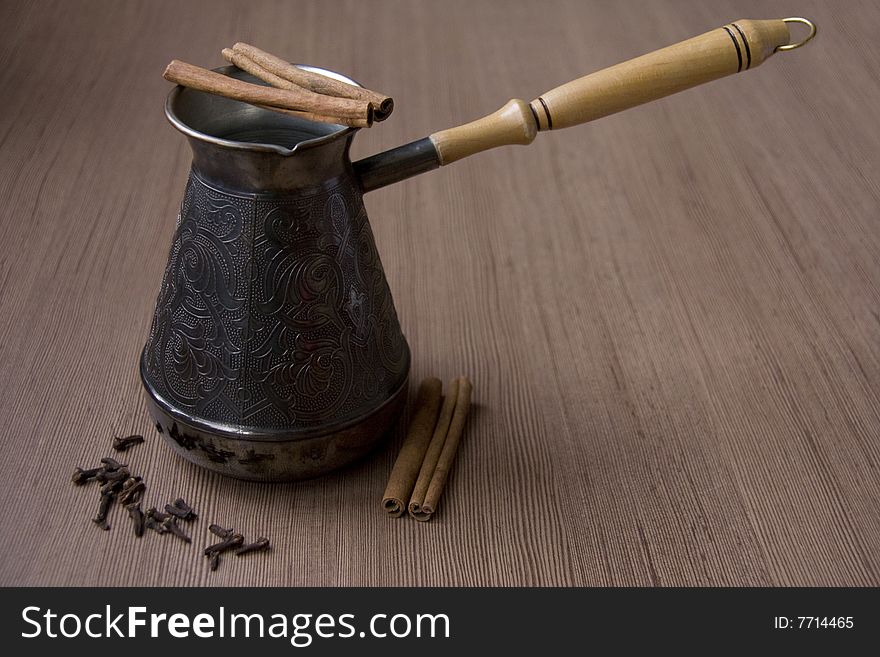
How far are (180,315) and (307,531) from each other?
0.30 m

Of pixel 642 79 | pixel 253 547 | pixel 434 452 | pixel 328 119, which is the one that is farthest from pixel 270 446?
pixel 642 79

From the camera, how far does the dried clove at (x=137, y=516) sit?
1.26m

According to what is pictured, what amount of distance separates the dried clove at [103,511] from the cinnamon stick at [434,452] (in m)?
0.37

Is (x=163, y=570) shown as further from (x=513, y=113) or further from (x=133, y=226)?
(x=133, y=226)

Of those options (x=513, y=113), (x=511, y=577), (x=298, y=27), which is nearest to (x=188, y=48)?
(x=298, y=27)

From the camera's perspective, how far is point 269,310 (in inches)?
46.4

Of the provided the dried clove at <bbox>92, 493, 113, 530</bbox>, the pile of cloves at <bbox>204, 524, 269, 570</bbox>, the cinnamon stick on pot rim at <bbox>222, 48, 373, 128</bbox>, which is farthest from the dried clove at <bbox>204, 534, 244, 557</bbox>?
the cinnamon stick on pot rim at <bbox>222, 48, 373, 128</bbox>

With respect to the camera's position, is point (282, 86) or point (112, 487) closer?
point (282, 86)

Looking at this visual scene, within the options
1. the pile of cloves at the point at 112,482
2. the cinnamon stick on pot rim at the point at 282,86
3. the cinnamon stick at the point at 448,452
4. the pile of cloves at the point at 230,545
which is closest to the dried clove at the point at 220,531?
the pile of cloves at the point at 230,545

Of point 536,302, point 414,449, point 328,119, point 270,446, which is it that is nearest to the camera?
point 328,119

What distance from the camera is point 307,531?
4.16 ft

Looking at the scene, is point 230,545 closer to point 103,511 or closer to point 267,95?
point 103,511

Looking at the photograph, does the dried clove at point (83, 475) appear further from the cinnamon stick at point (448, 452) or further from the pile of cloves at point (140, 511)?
the cinnamon stick at point (448, 452)

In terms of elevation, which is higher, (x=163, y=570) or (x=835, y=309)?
(x=163, y=570)
